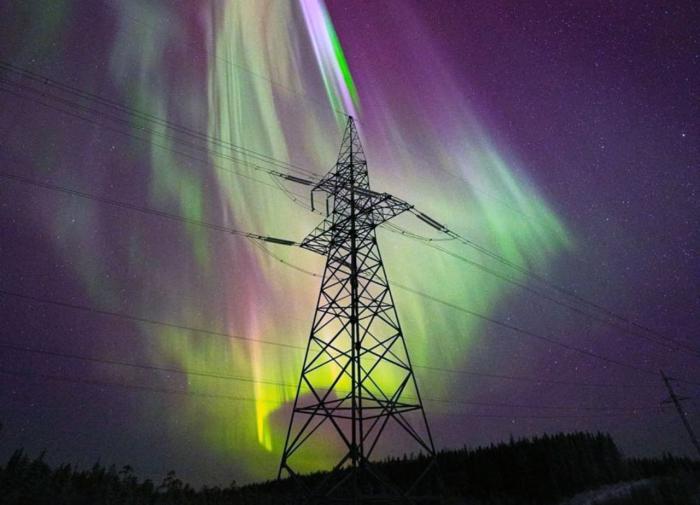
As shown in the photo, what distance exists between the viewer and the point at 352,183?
74.9 ft

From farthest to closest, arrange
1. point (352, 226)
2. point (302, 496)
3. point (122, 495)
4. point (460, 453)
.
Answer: point (460, 453)
point (122, 495)
point (352, 226)
point (302, 496)

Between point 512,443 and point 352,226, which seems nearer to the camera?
point 352,226

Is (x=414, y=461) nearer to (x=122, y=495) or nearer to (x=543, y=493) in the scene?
(x=543, y=493)

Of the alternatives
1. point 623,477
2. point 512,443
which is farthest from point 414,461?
point 623,477

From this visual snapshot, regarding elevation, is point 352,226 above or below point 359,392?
above

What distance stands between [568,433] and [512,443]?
35.6ft

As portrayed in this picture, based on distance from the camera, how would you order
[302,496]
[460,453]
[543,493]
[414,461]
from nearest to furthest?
1. [302,496]
2. [543,493]
3. [460,453]
4. [414,461]

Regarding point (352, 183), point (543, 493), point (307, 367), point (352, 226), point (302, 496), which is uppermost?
point (352, 183)

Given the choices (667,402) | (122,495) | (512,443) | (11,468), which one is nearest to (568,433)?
(512,443)

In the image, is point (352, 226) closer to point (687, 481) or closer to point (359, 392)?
point (359, 392)

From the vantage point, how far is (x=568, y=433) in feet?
279

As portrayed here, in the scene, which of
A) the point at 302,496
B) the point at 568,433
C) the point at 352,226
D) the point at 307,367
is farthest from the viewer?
the point at 568,433

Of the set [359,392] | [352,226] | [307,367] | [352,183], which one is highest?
[352,183]

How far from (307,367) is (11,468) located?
53340 mm
